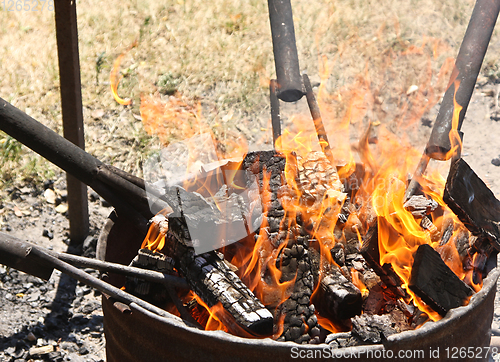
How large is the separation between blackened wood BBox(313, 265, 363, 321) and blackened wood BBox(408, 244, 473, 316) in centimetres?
26

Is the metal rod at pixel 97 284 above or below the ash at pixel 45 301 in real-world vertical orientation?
above

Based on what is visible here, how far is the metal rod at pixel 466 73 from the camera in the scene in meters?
2.72

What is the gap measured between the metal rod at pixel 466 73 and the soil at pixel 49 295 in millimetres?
1604

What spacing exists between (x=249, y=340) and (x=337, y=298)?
1.96 ft

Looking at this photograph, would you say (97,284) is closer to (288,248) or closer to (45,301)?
(288,248)

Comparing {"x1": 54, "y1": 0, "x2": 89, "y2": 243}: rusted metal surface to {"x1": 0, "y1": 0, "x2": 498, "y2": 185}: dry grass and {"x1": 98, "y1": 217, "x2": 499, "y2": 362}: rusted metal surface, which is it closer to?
{"x1": 0, "y1": 0, "x2": 498, "y2": 185}: dry grass

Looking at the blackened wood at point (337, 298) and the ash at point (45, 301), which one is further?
the ash at point (45, 301)

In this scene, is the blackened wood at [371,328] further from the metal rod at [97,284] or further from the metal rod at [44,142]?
the metal rod at [44,142]

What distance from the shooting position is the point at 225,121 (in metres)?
5.46

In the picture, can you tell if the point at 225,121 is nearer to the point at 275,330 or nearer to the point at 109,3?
the point at 109,3

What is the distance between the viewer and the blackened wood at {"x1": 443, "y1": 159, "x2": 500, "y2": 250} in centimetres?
234

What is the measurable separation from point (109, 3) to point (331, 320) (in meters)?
6.14

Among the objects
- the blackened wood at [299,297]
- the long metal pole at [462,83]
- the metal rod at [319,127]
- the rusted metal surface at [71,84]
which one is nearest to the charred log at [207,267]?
the blackened wood at [299,297]

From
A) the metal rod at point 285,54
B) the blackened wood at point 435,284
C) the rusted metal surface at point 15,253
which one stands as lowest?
the blackened wood at point 435,284
